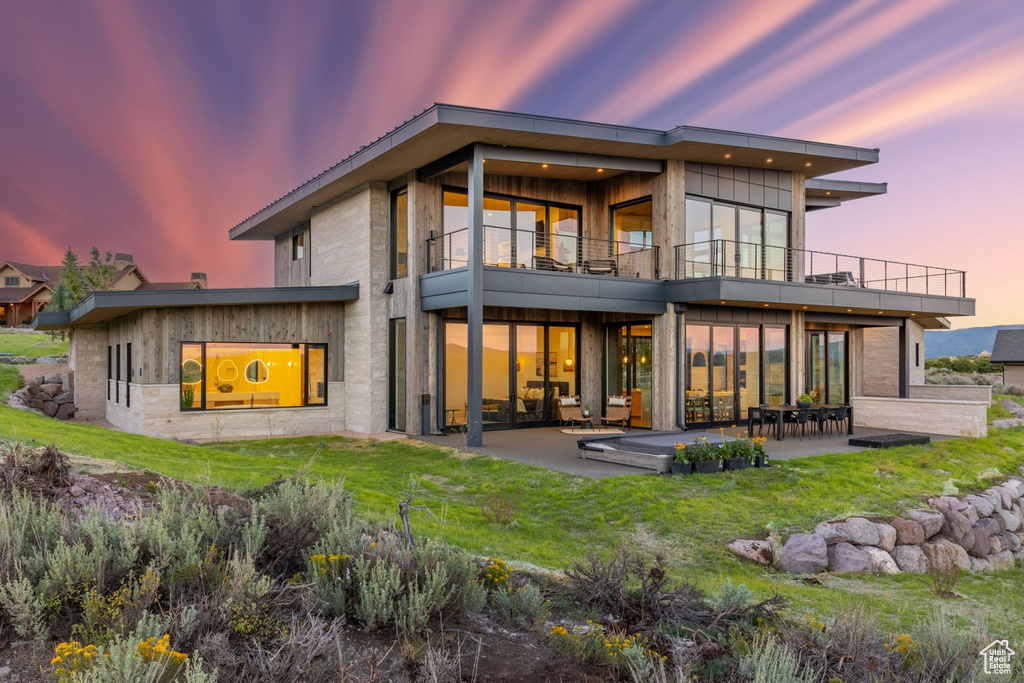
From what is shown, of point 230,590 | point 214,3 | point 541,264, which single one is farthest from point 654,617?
point 214,3

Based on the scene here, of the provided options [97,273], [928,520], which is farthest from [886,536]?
[97,273]

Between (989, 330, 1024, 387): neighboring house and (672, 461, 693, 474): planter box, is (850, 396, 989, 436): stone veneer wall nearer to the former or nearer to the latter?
(672, 461, 693, 474): planter box

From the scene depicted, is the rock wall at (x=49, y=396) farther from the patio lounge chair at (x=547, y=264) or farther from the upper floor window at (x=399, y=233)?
the patio lounge chair at (x=547, y=264)

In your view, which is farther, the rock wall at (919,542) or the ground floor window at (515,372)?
the ground floor window at (515,372)

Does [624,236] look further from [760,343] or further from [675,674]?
[675,674]

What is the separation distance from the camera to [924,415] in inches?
620

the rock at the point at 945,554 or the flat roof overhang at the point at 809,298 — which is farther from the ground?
the flat roof overhang at the point at 809,298

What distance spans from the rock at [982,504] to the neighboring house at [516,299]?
6038mm

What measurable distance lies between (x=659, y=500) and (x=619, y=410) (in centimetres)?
631

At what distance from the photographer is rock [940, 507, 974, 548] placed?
9.92 m

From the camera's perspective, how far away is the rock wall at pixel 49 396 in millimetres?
19531

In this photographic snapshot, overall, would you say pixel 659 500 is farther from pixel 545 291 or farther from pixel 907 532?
pixel 545 291

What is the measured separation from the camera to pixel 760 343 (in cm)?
1750

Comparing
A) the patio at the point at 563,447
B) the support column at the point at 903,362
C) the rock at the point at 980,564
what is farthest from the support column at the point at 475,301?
the support column at the point at 903,362
